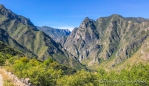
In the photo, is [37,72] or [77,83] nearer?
[37,72]

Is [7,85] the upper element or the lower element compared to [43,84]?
upper

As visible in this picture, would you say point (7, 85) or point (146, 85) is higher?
point (7, 85)

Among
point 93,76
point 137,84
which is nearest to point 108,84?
point 137,84

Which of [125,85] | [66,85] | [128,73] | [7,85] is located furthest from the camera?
[66,85]

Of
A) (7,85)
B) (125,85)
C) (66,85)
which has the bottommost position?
(66,85)

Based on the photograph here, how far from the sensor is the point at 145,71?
88.9 m

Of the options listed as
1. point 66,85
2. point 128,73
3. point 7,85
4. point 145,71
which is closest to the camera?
point 7,85

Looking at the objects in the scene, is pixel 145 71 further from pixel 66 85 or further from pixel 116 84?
pixel 66 85

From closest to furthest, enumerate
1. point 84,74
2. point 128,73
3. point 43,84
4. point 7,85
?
point 7,85 → point 43,84 → point 128,73 → point 84,74

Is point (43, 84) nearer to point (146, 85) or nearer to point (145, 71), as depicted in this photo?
point (146, 85)

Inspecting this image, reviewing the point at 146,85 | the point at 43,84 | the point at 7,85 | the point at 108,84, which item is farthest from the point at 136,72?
the point at 7,85

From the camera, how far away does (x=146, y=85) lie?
77.2m

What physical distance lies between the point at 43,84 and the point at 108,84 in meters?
23.1

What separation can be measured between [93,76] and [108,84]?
4175 centimetres
